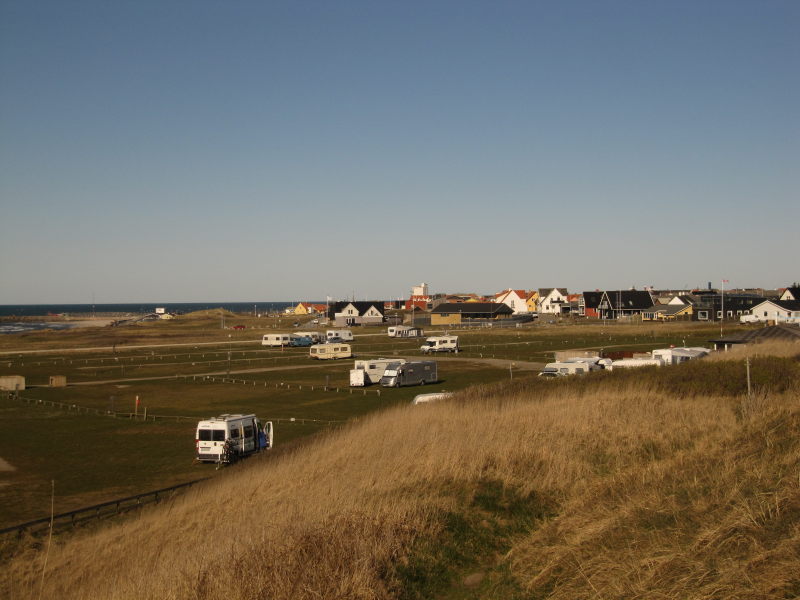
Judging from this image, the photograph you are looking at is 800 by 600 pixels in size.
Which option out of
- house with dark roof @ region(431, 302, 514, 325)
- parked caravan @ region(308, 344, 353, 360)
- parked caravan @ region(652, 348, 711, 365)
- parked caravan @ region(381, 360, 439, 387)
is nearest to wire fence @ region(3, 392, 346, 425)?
parked caravan @ region(381, 360, 439, 387)

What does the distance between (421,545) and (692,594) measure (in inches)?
185

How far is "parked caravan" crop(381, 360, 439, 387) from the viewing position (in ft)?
171

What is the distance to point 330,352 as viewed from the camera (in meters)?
76.5

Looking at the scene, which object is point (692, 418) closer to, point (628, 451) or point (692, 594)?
point (628, 451)

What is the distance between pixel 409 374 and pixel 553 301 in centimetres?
12091

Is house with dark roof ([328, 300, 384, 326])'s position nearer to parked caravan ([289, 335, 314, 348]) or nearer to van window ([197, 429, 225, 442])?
A: parked caravan ([289, 335, 314, 348])

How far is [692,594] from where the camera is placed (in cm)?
778

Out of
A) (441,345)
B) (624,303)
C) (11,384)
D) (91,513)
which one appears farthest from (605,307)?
(91,513)

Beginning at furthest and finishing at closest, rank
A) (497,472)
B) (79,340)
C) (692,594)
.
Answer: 1. (79,340)
2. (497,472)
3. (692,594)

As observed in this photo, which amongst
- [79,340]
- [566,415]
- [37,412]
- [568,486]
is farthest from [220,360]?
[568,486]

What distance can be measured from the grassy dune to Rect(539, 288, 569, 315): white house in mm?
145161

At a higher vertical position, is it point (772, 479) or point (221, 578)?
point (772, 479)

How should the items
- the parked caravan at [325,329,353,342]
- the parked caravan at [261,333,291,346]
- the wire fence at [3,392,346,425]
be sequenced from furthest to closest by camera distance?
1. the parked caravan at [261,333,291,346]
2. the parked caravan at [325,329,353,342]
3. the wire fence at [3,392,346,425]

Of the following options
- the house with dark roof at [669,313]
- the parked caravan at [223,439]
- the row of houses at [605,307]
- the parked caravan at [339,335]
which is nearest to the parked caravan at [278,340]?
the parked caravan at [339,335]
